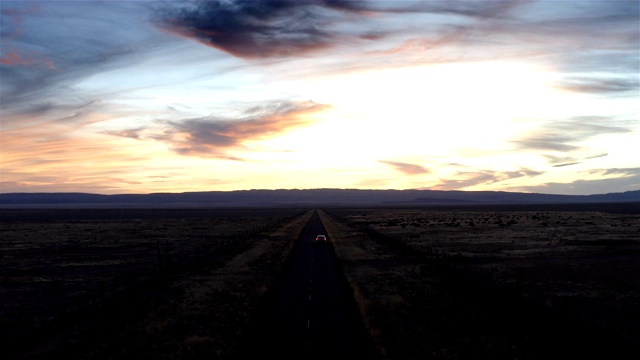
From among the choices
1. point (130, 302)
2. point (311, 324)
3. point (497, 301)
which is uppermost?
point (311, 324)

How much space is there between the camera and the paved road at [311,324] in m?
14.6

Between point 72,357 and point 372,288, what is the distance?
15217mm

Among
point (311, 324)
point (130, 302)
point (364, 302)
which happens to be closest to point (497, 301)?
point (364, 302)

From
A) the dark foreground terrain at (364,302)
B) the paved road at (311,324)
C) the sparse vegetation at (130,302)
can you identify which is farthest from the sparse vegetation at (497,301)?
the sparse vegetation at (130,302)

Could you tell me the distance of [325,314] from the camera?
63.6 feet

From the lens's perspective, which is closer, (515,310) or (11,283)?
(515,310)

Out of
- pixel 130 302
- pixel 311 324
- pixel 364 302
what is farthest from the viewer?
pixel 130 302

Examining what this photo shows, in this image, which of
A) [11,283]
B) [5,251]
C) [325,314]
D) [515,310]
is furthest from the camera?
→ [5,251]

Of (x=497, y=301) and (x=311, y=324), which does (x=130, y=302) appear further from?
(x=497, y=301)

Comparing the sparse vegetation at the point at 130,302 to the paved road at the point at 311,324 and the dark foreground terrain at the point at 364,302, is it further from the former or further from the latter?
the paved road at the point at 311,324

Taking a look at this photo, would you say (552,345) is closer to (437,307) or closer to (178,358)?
(437,307)

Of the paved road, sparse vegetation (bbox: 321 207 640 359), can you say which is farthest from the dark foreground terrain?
the paved road

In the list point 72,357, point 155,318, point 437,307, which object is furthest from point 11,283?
point 437,307

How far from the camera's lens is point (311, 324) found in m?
17.7
